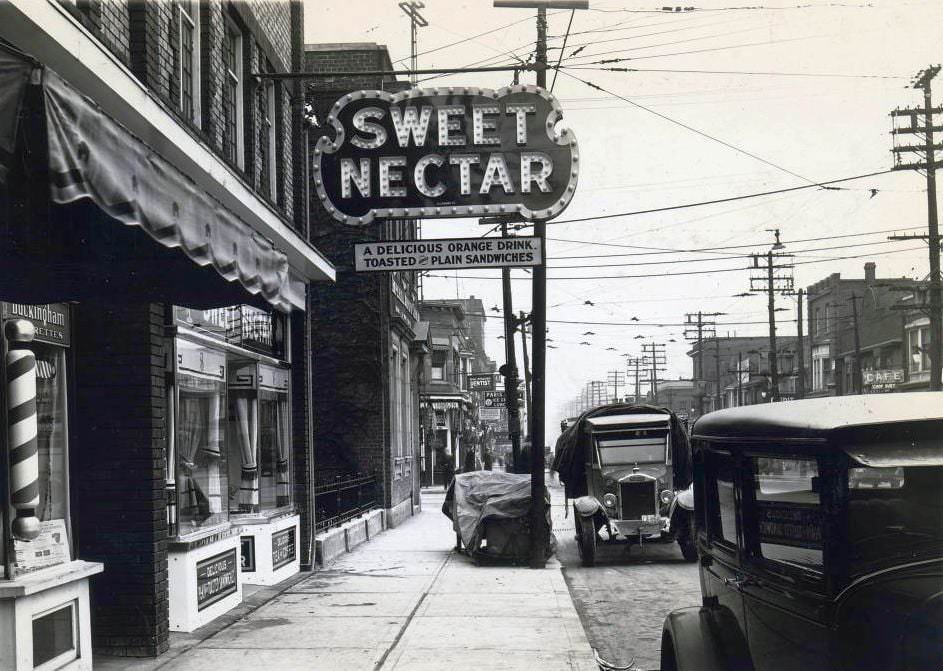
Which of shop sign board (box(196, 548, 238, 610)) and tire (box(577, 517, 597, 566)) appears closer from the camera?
shop sign board (box(196, 548, 238, 610))

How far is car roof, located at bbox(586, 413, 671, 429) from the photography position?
59.9ft

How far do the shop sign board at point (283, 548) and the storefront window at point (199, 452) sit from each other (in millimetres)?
2132

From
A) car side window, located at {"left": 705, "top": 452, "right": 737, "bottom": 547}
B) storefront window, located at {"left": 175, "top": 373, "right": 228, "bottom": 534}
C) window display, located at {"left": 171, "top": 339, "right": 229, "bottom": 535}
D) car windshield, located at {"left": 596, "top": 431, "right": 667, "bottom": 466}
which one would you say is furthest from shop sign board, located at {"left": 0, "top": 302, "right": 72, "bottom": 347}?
car windshield, located at {"left": 596, "top": 431, "right": 667, "bottom": 466}

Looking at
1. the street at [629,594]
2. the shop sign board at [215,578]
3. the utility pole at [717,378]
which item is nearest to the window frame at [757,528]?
the street at [629,594]

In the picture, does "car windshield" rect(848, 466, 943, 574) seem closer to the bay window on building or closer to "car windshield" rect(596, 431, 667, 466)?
A: "car windshield" rect(596, 431, 667, 466)

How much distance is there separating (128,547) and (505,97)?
724cm

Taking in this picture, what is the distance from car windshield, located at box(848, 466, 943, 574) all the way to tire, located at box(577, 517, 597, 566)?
1211cm

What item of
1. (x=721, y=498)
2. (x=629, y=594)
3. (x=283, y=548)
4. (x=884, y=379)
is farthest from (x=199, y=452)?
(x=884, y=379)

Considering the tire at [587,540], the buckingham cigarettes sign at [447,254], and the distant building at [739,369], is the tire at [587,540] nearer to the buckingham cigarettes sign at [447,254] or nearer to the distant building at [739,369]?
the buckingham cigarettes sign at [447,254]

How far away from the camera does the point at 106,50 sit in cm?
672

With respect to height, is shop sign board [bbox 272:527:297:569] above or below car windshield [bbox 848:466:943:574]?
below

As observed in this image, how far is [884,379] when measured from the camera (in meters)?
57.8

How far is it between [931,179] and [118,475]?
30.9 meters

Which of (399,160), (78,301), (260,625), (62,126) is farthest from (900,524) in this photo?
(399,160)
